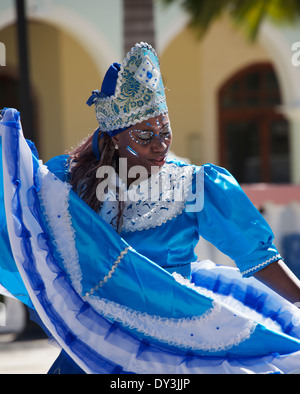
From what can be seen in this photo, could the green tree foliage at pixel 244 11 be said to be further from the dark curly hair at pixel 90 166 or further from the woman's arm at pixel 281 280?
the woman's arm at pixel 281 280

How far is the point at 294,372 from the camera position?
225 centimetres

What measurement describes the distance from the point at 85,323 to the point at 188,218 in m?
0.50

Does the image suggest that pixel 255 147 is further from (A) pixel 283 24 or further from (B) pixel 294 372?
(B) pixel 294 372

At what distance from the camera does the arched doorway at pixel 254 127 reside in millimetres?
14133

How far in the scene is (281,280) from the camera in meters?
2.36

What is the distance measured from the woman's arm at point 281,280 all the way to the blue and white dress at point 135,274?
0.03 m

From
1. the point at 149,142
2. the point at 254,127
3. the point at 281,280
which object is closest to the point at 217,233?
the point at 281,280

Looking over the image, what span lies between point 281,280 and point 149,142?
62cm

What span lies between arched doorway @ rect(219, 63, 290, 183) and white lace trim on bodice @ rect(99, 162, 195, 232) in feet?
38.5

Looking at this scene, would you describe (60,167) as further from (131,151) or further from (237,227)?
(237,227)

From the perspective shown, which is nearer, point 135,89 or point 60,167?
point 135,89

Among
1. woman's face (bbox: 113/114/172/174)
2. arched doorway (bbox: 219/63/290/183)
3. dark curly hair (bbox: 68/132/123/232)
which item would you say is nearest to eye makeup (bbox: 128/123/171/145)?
woman's face (bbox: 113/114/172/174)
